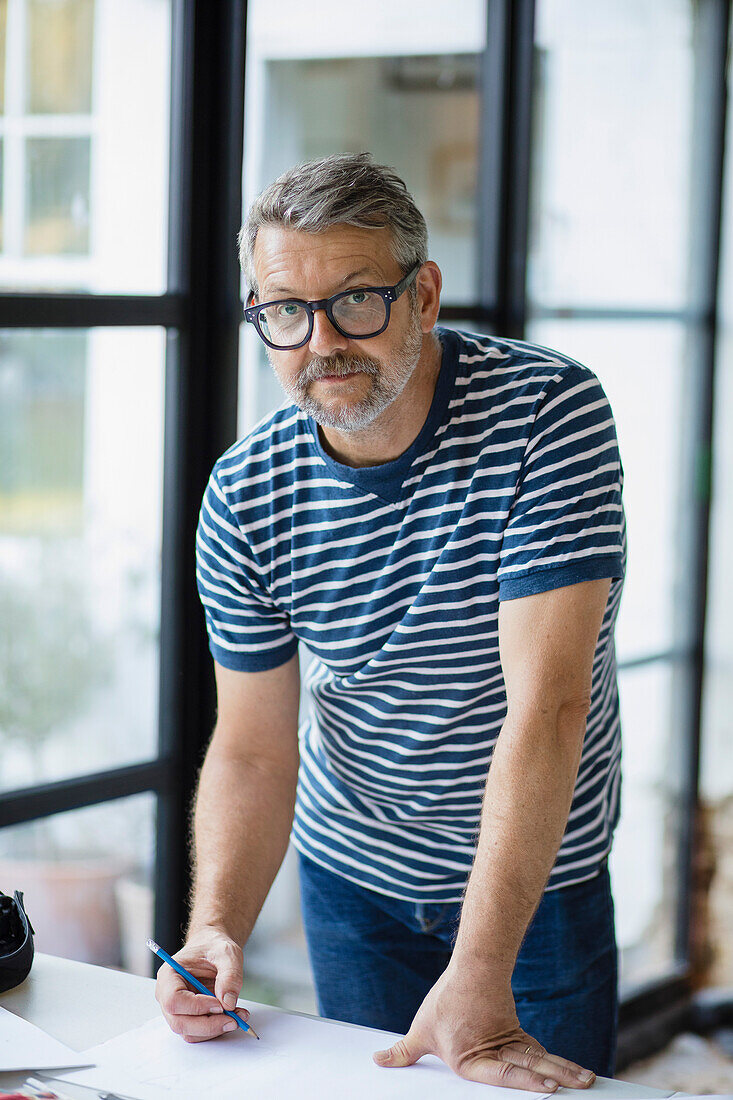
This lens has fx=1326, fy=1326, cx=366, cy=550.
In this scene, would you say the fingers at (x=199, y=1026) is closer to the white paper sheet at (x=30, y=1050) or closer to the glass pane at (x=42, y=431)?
the white paper sheet at (x=30, y=1050)

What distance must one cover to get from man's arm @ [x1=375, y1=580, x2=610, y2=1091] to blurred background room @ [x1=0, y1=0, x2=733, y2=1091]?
92 cm

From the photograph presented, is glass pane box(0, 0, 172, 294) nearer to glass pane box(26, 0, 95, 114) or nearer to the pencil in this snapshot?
glass pane box(26, 0, 95, 114)

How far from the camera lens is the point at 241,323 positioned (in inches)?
85.3

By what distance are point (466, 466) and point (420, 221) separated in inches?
11.2

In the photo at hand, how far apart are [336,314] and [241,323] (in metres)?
0.76

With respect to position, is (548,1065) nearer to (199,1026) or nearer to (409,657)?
(199,1026)

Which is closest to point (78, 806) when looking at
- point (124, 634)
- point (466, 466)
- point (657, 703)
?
point (124, 634)

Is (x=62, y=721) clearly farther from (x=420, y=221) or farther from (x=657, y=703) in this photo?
(x=657, y=703)

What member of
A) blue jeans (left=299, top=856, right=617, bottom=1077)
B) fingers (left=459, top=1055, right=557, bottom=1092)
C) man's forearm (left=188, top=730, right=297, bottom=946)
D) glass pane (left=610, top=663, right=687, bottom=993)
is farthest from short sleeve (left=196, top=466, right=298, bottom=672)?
glass pane (left=610, top=663, right=687, bottom=993)

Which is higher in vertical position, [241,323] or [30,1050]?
[241,323]

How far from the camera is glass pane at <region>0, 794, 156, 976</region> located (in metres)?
2.07

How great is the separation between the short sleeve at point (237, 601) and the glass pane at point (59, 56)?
2.45ft

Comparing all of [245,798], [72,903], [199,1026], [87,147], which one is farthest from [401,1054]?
[87,147]

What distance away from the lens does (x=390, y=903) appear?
172 cm
